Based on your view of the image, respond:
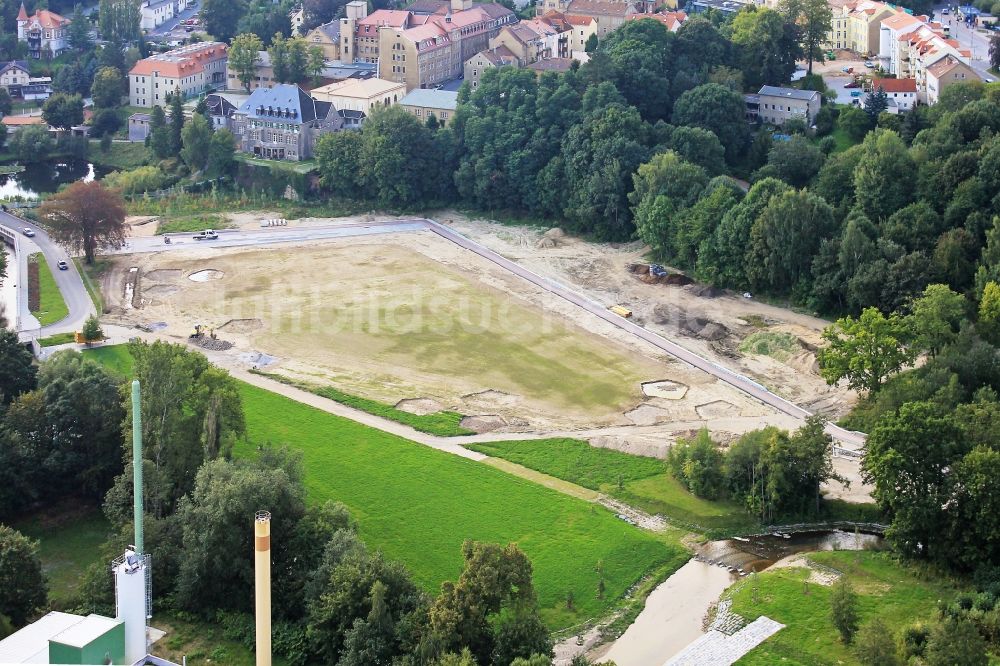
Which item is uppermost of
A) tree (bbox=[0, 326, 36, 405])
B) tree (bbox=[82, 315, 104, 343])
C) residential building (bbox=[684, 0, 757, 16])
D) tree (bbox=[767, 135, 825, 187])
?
residential building (bbox=[684, 0, 757, 16])

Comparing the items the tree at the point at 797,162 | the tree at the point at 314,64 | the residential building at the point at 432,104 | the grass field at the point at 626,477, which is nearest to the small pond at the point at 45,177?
the tree at the point at 314,64

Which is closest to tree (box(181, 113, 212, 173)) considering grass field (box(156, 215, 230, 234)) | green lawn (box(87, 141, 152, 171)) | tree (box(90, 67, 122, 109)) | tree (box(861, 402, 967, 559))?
green lawn (box(87, 141, 152, 171))

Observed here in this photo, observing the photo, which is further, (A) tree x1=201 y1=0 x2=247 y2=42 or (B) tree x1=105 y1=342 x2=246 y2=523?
(A) tree x1=201 y1=0 x2=247 y2=42

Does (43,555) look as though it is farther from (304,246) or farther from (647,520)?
(304,246)

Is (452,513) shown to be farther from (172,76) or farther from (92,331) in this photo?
(172,76)

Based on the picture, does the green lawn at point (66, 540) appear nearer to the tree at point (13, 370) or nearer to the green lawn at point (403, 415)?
the tree at point (13, 370)

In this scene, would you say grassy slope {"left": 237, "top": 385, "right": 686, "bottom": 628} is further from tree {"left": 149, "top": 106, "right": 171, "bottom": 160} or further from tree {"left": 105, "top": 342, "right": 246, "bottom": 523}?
tree {"left": 149, "top": 106, "right": 171, "bottom": 160}

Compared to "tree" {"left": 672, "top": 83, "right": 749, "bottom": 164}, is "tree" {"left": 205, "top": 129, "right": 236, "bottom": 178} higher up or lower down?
lower down
